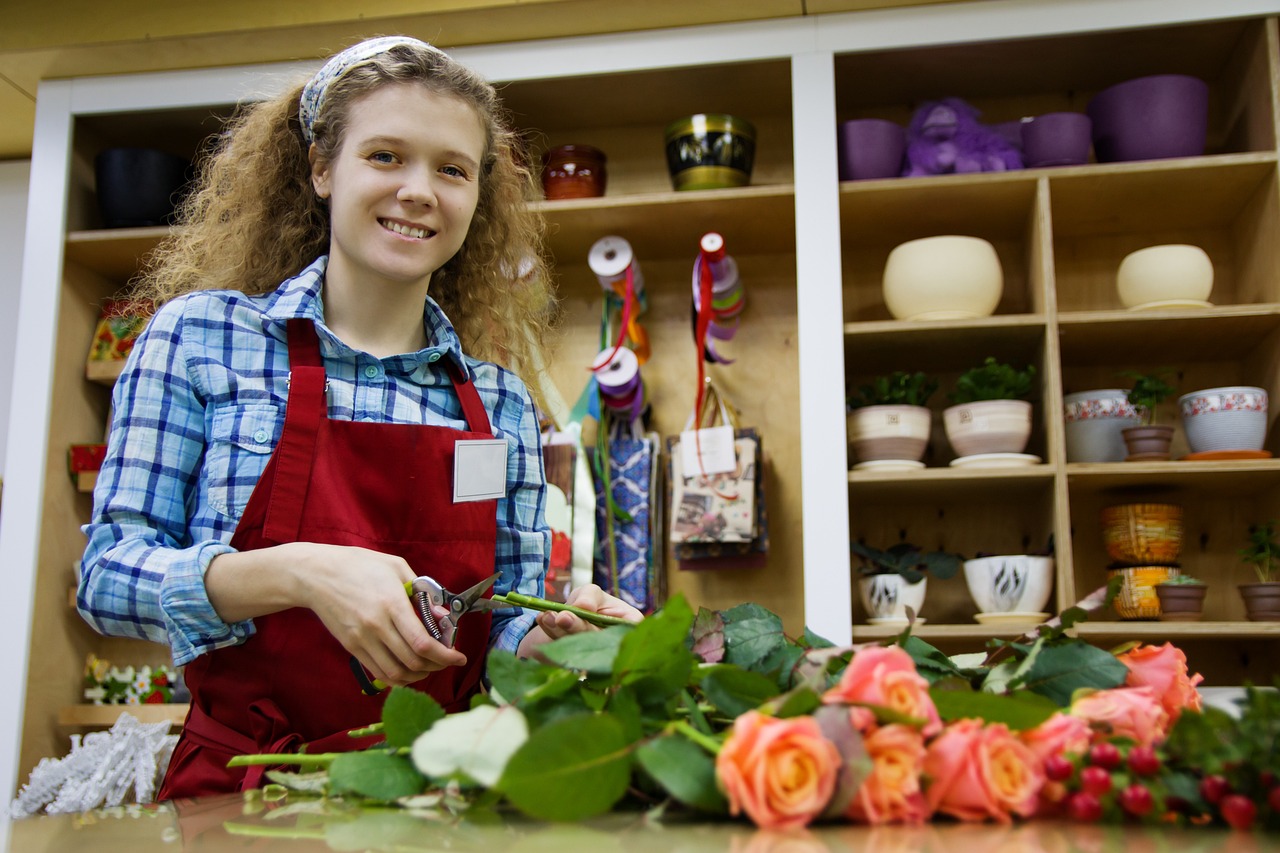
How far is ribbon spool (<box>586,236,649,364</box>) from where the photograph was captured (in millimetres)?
2432

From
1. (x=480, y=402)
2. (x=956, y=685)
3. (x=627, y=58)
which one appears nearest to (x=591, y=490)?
(x=627, y=58)

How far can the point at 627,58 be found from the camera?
2.30 meters

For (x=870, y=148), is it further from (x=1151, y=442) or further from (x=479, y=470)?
(x=479, y=470)

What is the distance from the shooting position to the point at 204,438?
44.3 inches

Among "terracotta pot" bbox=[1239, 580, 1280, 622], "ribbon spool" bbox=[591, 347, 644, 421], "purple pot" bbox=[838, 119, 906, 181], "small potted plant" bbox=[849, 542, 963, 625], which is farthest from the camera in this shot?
"ribbon spool" bbox=[591, 347, 644, 421]

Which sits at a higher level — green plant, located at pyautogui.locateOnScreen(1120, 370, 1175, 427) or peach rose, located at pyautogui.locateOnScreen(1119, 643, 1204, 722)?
green plant, located at pyautogui.locateOnScreen(1120, 370, 1175, 427)

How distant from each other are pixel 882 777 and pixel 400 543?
2.61ft

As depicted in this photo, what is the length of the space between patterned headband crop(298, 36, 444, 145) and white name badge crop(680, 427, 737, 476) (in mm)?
1168

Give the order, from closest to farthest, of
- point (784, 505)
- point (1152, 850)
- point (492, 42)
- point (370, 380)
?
point (1152, 850) < point (370, 380) < point (492, 42) < point (784, 505)

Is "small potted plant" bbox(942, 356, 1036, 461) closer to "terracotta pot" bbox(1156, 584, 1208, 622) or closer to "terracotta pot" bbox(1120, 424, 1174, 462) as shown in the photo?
"terracotta pot" bbox(1120, 424, 1174, 462)

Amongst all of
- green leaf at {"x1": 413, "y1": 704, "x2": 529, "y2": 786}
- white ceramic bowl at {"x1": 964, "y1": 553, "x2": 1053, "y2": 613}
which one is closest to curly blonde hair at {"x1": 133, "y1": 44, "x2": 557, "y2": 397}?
green leaf at {"x1": 413, "y1": 704, "x2": 529, "y2": 786}

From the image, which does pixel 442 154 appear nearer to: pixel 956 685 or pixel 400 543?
pixel 400 543

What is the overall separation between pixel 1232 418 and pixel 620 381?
1133 millimetres

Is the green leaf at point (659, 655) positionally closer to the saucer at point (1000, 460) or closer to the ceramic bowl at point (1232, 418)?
the saucer at point (1000, 460)
